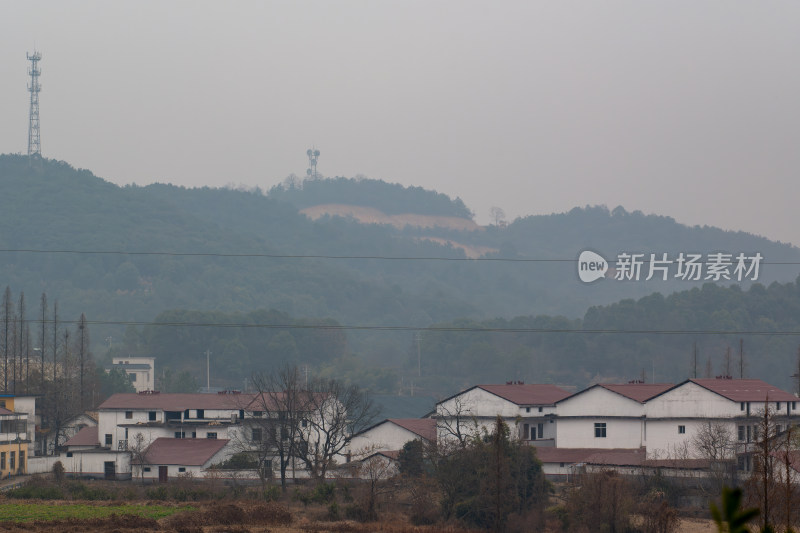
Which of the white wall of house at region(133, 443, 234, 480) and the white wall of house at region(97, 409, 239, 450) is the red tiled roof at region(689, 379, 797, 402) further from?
the white wall of house at region(97, 409, 239, 450)

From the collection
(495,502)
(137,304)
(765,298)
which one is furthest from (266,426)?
(137,304)

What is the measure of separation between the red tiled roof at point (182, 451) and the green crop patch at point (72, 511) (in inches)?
440

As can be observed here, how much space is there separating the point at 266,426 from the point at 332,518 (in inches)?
705

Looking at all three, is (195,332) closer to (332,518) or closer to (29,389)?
(29,389)

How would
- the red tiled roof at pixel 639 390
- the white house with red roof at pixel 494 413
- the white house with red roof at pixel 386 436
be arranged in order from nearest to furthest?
1. the red tiled roof at pixel 639 390
2. the white house with red roof at pixel 494 413
3. the white house with red roof at pixel 386 436

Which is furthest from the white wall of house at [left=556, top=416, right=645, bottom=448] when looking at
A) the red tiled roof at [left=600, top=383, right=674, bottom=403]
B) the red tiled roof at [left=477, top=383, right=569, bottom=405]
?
the red tiled roof at [left=477, top=383, right=569, bottom=405]

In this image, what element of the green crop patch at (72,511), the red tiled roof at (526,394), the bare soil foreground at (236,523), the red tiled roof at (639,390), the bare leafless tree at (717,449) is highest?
the red tiled roof at (639,390)

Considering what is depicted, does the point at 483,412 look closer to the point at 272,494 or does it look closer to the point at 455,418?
the point at 455,418

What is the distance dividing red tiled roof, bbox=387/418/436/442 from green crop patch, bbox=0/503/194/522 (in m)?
17.1

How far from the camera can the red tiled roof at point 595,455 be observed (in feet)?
139

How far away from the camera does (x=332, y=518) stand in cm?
3456

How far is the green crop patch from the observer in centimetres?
3369

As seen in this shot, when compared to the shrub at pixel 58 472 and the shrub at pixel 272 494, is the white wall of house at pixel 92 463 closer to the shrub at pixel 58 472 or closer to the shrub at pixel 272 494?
the shrub at pixel 58 472

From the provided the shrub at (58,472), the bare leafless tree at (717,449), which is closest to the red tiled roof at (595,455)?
the bare leafless tree at (717,449)
